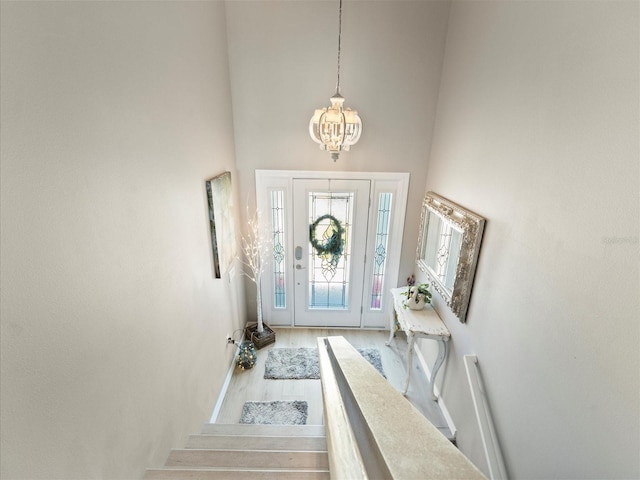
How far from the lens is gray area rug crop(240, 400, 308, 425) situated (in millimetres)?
2963

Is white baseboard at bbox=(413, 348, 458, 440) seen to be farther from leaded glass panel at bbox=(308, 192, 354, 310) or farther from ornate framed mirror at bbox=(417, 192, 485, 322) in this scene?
leaded glass panel at bbox=(308, 192, 354, 310)

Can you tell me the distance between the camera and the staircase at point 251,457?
1597mm

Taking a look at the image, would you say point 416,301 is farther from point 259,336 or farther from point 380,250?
point 259,336

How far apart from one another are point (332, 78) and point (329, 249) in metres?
1.96

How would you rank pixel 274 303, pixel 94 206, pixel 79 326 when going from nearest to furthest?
pixel 79 326
pixel 94 206
pixel 274 303

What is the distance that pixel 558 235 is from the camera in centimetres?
156

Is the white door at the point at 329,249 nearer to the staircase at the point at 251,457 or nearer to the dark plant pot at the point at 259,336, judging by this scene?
the dark plant pot at the point at 259,336

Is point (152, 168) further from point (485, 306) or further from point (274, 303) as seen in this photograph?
point (274, 303)

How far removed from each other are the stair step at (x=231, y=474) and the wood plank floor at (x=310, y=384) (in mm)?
1410

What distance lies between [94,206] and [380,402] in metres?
1.30

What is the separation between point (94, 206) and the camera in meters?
1.26

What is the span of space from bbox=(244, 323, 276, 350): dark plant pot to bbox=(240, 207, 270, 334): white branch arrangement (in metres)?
0.06

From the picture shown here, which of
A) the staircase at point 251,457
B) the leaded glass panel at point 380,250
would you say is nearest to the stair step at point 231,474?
the staircase at point 251,457

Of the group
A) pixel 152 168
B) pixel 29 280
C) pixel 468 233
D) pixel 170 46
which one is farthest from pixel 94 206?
pixel 468 233
